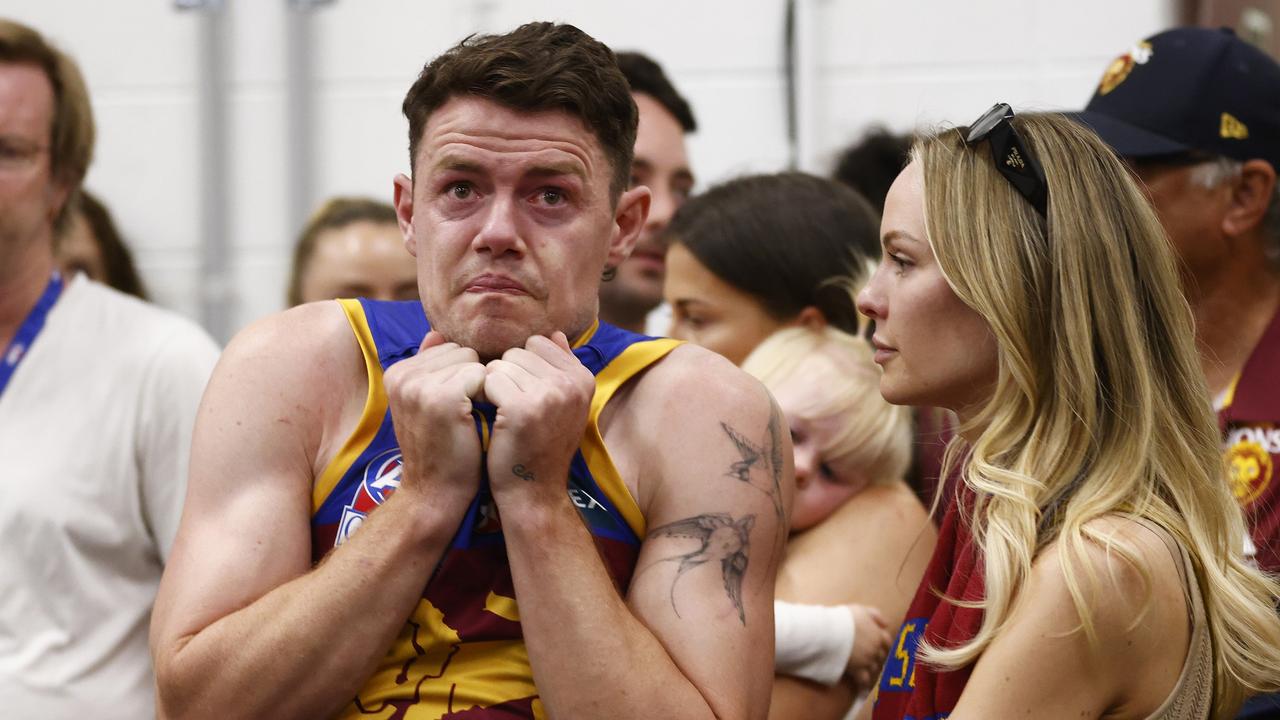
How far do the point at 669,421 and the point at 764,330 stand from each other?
101 cm

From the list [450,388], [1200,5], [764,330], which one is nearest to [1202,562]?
[450,388]

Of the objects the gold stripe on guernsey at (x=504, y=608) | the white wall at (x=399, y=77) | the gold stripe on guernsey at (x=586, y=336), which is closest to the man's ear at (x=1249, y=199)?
the gold stripe on guernsey at (x=586, y=336)

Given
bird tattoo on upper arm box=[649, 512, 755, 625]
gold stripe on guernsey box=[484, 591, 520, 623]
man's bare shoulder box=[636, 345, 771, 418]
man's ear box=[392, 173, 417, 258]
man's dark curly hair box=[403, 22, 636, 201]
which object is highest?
man's dark curly hair box=[403, 22, 636, 201]

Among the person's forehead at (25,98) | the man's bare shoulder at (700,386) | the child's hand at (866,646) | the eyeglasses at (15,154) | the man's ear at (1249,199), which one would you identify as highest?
the person's forehead at (25,98)

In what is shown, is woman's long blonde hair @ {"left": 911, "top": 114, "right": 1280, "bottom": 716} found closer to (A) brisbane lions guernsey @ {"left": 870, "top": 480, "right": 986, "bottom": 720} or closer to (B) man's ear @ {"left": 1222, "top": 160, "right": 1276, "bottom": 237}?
(A) brisbane lions guernsey @ {"left": 870, "top": 480, "right": 986, "bottom": 720}

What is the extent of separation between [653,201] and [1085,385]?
1622 millimetres

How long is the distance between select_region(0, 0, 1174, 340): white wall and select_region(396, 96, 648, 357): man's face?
2.17 metres

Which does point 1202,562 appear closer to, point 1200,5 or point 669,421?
point 669,421

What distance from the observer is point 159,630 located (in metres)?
1.59

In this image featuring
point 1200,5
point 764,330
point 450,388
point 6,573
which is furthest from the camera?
point 1200,5

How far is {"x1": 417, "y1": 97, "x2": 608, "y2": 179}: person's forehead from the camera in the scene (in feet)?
5.42

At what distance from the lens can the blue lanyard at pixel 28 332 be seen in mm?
2523

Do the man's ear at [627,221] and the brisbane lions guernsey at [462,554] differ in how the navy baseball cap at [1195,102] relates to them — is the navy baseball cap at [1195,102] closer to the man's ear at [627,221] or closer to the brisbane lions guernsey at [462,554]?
the man's ear at [627,221]

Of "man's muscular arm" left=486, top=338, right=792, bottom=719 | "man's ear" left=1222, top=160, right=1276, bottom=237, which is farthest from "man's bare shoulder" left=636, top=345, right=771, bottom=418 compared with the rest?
"man's ear" left=1222, top=160, right=1276, bottom=237
